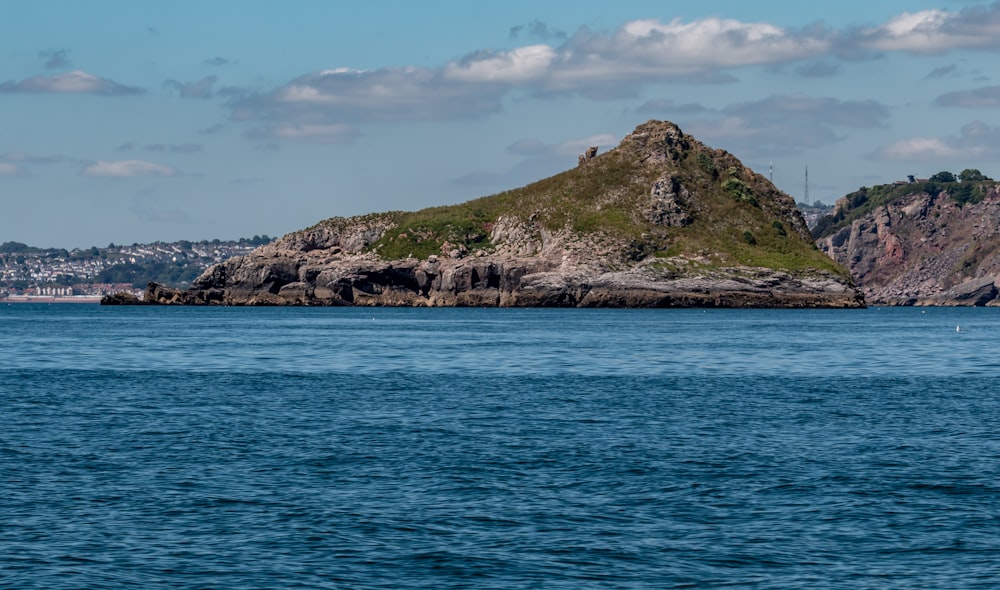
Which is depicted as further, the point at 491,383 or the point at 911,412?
the point at 491,383

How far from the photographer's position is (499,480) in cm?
3462

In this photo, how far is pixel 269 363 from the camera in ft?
279

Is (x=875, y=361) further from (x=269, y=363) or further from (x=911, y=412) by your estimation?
(x=269, y=363)

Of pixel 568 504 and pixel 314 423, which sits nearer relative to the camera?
pixel 568 504

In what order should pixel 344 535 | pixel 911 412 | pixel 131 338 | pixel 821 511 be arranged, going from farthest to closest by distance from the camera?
pixel 131 338
pixel 911 412
pixel 821 511
pixel 344 535

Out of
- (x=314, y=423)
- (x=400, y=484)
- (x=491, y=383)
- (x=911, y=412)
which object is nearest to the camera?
(x=400, y=484)

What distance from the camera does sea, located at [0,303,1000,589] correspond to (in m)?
25.4

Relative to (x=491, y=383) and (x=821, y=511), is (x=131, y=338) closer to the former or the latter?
(x=491, y=383)

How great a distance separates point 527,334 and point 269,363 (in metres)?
45.3

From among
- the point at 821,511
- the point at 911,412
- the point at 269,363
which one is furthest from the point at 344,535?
the point at 269,363

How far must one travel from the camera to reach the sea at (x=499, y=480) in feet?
83.2

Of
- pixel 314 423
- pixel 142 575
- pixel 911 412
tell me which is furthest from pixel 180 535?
pixel 911 412

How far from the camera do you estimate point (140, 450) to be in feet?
133

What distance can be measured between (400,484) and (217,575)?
32.2ft
